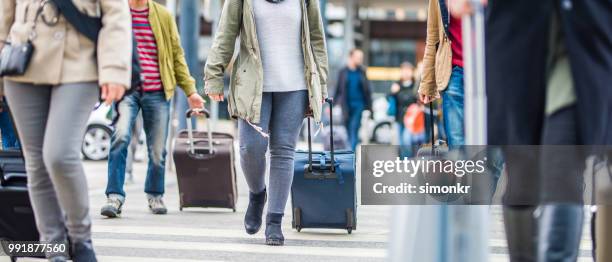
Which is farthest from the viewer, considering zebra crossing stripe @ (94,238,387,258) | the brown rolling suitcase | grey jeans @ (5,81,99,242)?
the brown rolling suitcase

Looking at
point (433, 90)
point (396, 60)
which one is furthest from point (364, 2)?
point (433, 90)

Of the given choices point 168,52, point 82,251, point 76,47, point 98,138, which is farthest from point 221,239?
point 98,138

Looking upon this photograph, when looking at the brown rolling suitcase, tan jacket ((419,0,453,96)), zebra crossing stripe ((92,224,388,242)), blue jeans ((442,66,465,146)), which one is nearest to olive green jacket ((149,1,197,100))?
the brown rolling suitcase

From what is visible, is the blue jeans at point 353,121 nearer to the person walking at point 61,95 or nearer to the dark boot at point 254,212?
the dark boot at point 254,212

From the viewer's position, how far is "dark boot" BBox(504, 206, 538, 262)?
12.7 feet

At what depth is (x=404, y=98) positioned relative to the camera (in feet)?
67.3

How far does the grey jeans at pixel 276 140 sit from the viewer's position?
22.2 ft

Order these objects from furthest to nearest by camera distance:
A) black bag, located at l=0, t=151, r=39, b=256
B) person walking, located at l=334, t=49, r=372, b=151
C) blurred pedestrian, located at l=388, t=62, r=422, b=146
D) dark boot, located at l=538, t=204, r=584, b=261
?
blurred pedestrian, located at l=388, t=62, r=422, b=146
person walking, located at l=334, t=49, r=372, b=151
black bag, located at l=0, t=151, r=39, b=256
dark boot, located at l=538, t=204, r=584, b=261

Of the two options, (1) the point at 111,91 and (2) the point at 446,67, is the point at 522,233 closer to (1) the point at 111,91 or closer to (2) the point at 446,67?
(1) the point at 111,91

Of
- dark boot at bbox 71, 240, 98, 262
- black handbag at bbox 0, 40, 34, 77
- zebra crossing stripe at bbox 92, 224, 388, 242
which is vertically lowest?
zebra crossing stripe at bbox 92, 224, 388, 242

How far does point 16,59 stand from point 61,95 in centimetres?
25

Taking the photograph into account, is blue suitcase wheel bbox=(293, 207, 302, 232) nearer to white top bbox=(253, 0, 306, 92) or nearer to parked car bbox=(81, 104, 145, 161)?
white top bbox=(253, 0, 306, 92)

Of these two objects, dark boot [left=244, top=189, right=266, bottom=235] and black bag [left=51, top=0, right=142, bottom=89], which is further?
dark boot [left=244, top=189, right=266, bottom=235]

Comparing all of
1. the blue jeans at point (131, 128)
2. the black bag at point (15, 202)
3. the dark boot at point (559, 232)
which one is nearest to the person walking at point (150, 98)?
the blue jeans at point (131, 128)
